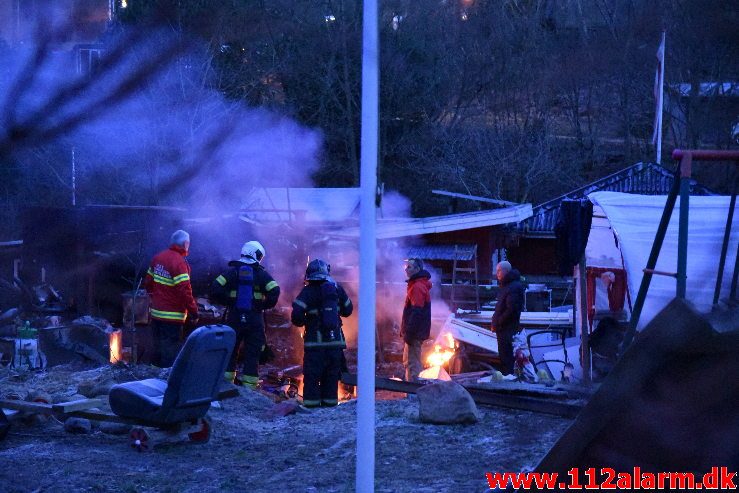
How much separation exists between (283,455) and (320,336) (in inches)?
119

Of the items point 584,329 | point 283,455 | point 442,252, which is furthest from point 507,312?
point 442,252

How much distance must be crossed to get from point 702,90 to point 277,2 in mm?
3935

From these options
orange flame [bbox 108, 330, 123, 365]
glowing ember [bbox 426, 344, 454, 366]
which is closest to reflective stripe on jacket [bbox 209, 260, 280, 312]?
orange flame [bbox 108, 330, 123, 365]

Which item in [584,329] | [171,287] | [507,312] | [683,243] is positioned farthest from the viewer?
[507,312]

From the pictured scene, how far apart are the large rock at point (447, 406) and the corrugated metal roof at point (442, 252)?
37.2ft

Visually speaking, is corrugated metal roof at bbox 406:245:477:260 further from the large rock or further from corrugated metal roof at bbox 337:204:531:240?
the large rock

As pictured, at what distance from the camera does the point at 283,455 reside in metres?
6.53

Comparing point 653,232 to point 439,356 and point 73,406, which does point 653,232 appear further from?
point 73,406

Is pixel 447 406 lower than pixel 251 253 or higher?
lower

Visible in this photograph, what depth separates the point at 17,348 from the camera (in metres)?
11.4

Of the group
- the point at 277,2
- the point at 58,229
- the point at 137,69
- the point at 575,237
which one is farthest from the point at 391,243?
the point at 137,69

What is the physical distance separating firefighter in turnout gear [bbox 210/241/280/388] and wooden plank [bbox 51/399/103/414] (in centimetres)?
270

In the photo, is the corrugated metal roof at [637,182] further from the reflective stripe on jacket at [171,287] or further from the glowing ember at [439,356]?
the reflective stripe on jacket at [171,287]

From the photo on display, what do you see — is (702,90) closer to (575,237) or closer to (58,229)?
(575,237)
